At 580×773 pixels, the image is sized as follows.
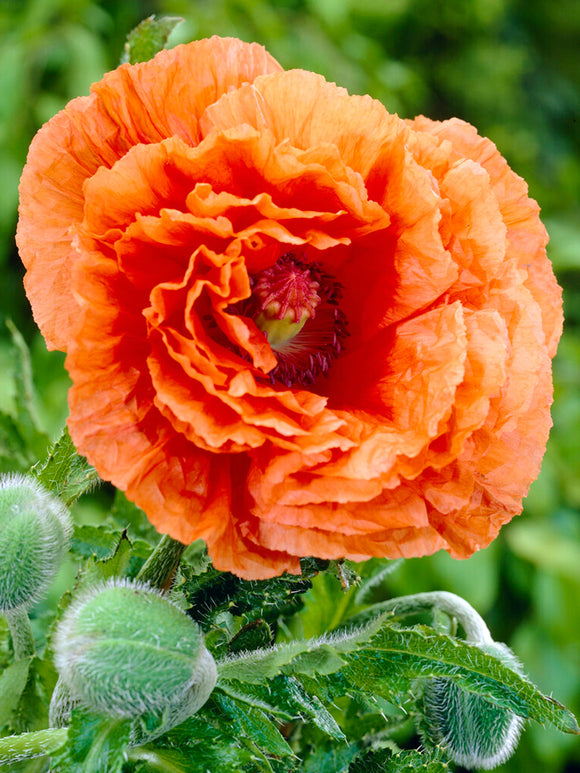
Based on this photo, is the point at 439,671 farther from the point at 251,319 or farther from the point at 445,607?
the point at 251,319

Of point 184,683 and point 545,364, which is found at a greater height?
point 545,364

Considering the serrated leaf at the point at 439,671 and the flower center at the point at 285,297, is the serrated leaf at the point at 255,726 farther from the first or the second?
the flower center at the point at 285,297

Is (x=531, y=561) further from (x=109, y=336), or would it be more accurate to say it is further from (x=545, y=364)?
(x=109, y=336)

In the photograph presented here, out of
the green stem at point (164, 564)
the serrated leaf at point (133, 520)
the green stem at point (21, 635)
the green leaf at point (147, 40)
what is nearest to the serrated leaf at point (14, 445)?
the serrated leaf at point (133, 520)

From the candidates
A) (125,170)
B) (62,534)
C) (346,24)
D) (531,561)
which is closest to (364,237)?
(125,170)

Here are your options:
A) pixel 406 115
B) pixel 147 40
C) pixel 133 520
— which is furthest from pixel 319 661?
pixel 406 115

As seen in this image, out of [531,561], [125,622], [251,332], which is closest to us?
[125,622]

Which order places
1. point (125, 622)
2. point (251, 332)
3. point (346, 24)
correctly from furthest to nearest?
point (346, 24), point (251, 332), point (125, 622)
